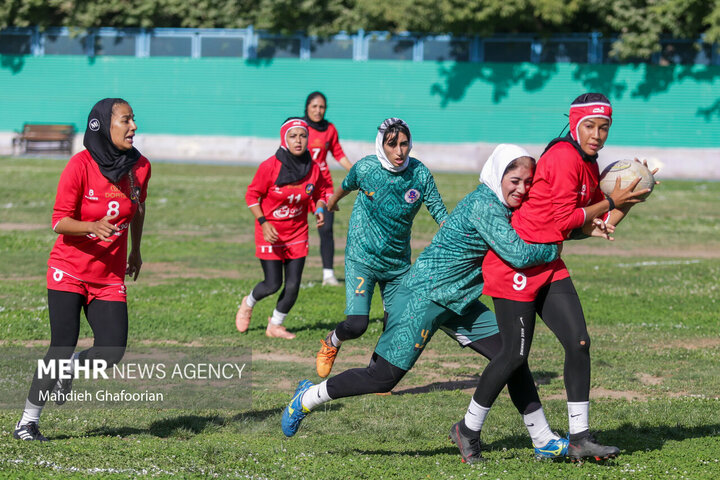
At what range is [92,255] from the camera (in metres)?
6.58

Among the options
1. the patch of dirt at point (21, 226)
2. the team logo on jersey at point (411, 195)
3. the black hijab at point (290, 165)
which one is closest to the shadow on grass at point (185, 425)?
the team logo on jersey at point (411, 195)

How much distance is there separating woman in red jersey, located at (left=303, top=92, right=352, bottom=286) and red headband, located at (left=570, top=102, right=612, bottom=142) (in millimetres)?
6886

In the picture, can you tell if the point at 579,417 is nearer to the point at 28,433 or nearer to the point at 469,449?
the point at 469,449

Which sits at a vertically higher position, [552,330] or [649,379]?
[552,330]

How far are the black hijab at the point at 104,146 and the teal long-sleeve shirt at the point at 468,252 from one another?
2129mm

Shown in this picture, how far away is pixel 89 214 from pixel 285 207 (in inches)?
154

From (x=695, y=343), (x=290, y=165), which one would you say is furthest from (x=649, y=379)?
(x=290, y=165)

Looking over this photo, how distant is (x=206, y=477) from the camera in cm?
570

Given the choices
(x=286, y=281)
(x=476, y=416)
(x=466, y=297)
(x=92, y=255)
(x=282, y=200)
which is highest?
(x=282, y=200)

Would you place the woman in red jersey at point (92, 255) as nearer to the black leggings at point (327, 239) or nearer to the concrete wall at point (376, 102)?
the black leggings at point (327, 239)

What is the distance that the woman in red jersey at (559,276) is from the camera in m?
5.94

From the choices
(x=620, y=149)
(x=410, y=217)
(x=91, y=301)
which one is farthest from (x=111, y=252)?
(x=620, y=149)

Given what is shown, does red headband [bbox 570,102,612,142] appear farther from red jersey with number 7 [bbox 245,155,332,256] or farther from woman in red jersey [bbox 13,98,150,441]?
red jersey with number 7 [bbox 245,155,332,256]

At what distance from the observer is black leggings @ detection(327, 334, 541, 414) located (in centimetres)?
631
